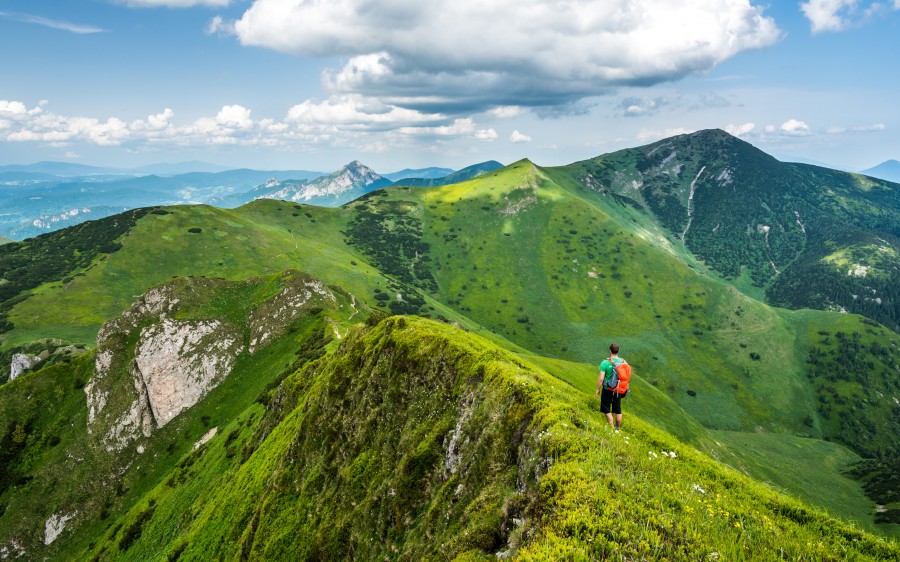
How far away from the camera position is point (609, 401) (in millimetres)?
23703

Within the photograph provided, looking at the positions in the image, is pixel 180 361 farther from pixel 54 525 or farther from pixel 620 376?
pixel 620 376

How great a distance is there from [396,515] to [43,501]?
107 metres

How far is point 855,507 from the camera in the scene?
14200cm

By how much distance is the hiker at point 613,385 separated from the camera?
22547 mm

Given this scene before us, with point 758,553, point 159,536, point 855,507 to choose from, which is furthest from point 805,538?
point 855,507

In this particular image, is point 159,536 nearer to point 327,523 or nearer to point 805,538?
point 327,523

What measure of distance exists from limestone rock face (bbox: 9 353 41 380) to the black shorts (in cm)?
20419

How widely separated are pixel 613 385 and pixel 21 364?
209168 mm

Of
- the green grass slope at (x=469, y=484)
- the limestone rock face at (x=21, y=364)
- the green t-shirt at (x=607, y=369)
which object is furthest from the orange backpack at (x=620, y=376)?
the limestone rock face at (x=21, y=364)

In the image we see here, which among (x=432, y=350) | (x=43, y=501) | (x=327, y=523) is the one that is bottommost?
(x=43, y=501)

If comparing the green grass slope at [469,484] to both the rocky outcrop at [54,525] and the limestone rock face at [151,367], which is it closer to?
the rocky outcrop at [54,525]

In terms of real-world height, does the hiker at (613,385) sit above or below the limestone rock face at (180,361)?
above

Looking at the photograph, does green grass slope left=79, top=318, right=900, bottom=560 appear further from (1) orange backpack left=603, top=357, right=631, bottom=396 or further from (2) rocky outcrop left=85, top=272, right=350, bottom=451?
(2) rocky outcrop left=85, top=272, right=350, bottom=451

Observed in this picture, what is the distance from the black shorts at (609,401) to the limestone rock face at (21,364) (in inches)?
8039
